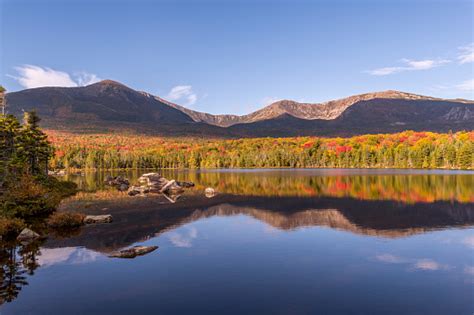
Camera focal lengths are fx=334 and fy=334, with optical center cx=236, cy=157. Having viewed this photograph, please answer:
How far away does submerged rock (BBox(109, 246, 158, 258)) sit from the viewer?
26.1 meters

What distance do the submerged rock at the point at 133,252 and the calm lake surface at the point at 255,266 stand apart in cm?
65

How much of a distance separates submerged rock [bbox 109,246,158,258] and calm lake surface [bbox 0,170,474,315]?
0.65m

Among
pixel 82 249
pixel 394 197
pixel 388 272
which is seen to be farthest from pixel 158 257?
pixel 394 197

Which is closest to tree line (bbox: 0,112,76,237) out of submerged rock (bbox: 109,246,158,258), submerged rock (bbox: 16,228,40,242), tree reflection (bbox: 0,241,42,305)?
submerged rock (bbox: 16,228,40,242)

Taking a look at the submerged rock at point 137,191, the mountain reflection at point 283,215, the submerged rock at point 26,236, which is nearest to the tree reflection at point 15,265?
the submerged rock at point 26,236

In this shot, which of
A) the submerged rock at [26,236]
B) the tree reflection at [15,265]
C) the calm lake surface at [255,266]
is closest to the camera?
the calm lake surface at [255,266]

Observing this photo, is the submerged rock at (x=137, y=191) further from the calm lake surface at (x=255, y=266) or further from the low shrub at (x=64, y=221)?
the low shrub at (x=64, y=221)

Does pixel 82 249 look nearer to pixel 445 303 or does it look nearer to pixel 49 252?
pixel 49 252

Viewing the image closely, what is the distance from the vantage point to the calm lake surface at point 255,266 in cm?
1759

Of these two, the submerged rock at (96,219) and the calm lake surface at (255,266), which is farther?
the submerged rock at (96,219)

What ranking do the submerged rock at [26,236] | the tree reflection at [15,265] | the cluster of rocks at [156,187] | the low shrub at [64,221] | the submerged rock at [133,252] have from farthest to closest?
the cluster of rocks at [156,187] → the low shrub at [64,221] → the submerged rock at [26,236] → the submerged rock at [133,252] → the tree reflection at [15,265]

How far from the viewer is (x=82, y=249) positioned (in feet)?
90.9

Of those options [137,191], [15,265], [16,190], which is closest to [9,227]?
[16,190]

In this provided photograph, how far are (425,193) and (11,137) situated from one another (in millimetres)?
Answer: 70658
